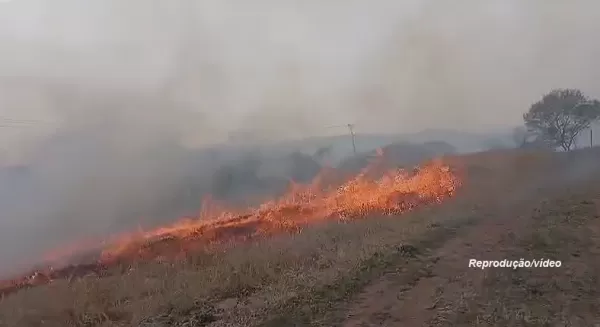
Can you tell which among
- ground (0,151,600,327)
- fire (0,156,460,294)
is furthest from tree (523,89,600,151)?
ground (0,151,600,327)

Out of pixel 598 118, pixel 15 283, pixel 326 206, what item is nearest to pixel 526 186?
pixel 326 206

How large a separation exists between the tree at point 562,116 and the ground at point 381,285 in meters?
49.3

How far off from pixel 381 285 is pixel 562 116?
198 feet

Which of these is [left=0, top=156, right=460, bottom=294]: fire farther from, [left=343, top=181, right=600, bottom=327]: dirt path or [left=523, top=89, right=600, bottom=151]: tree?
[left=523, top=89, right=600, bottom=151]: tree

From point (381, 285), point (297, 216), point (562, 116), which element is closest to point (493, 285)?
point (381, 285)

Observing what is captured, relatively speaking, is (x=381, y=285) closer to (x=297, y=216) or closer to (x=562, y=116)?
(x=297, y=216)

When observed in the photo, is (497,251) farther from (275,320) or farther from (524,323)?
(275,320)

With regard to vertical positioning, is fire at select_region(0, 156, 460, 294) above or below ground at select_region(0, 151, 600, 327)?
below

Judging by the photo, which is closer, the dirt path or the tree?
the dirt path

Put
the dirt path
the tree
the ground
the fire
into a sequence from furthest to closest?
the tree, the fire, the ground, the dirt path

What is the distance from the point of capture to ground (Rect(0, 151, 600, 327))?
9.10 meters

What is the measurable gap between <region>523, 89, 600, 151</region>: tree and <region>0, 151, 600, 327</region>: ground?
1942 inches

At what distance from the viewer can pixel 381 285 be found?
35.3 feet

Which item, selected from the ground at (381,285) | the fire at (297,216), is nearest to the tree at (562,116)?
the fire at (297,216)
